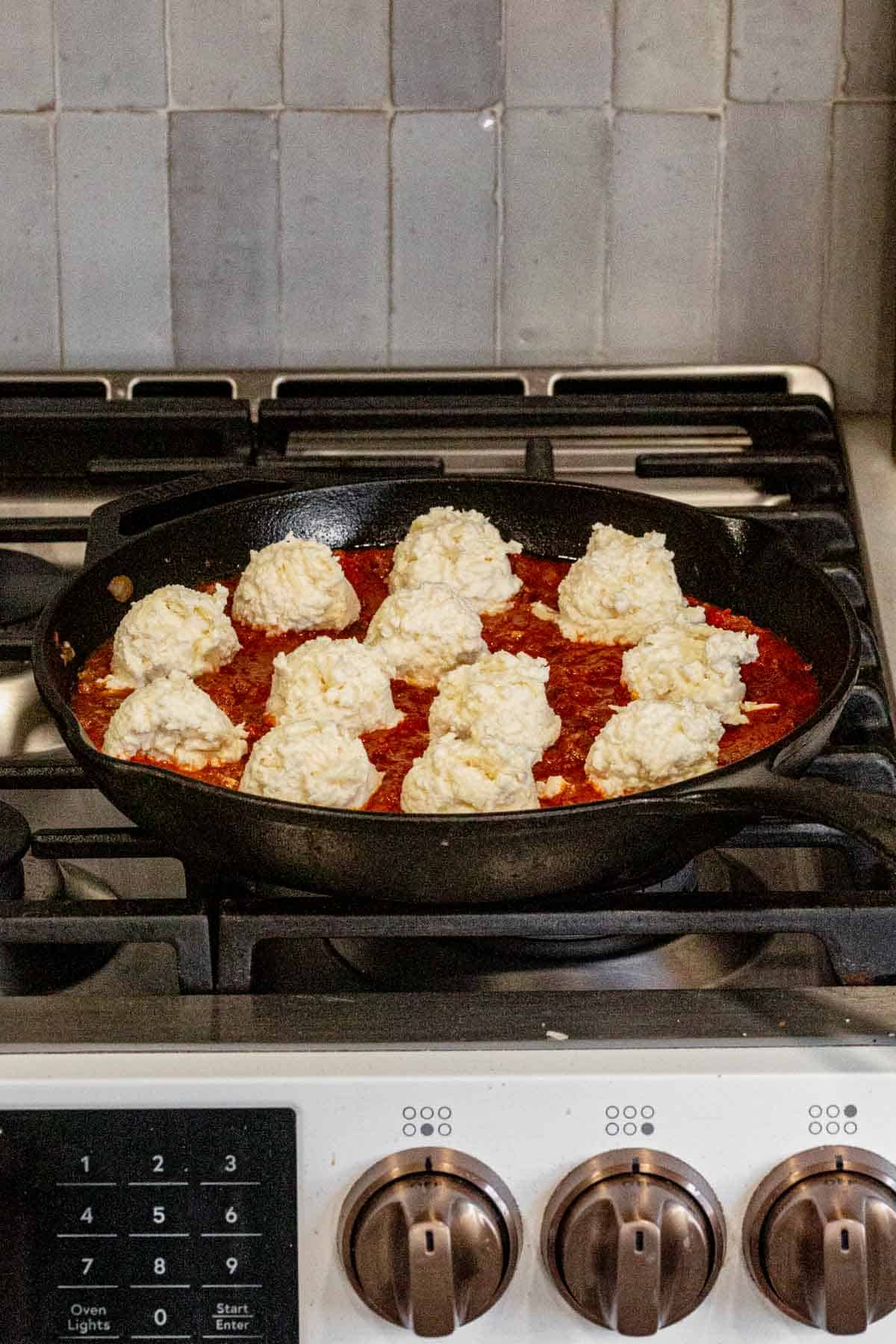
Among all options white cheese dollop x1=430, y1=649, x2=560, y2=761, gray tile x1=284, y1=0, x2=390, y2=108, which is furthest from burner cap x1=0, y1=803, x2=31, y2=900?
gray tile x1=284, y1=0, x2=390, y2=108

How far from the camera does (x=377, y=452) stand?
153cm

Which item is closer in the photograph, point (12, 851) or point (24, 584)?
point (12, 851)

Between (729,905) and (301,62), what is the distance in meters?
1.08

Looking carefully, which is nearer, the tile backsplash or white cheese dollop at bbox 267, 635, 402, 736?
white cheese dollop at bbox 267, 635, 402, 736

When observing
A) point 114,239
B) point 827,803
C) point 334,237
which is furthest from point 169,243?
point 827,803

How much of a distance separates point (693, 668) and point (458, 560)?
0.76 ft

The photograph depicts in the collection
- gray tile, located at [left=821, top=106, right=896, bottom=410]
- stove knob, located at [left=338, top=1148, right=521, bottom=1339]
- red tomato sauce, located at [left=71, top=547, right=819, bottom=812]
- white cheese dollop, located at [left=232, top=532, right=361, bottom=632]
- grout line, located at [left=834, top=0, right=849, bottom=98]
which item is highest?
grout line, located at [left=834, top=0, right=849, bottom=98]

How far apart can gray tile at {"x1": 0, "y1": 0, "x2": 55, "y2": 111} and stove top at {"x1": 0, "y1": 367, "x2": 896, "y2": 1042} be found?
0.29m

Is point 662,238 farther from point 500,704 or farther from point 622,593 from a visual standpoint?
point 500,704

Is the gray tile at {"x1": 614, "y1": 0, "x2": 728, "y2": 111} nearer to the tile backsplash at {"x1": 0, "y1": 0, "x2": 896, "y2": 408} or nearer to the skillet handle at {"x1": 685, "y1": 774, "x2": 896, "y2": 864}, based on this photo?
the tile backsplash at {"x1": 0, "y1": 0, "x2": 896, "y2": 408}

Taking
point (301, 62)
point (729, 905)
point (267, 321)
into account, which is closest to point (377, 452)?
point (267, 321)

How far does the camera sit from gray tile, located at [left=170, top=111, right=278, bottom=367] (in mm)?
1582

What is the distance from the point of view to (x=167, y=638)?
106cm

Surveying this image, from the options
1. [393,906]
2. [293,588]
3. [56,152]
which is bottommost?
[393,906]
